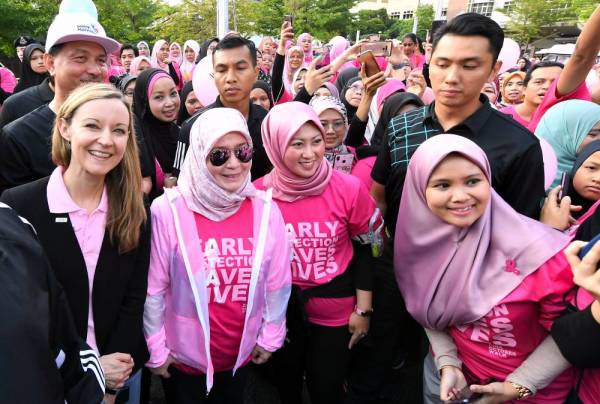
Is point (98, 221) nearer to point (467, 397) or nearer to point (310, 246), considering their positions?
point (310, 246)

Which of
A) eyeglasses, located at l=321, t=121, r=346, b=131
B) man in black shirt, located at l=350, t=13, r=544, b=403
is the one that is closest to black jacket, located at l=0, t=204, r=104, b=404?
man in black shirt, located at l=350, t=13, r=544, b=403

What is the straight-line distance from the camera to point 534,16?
33.0m

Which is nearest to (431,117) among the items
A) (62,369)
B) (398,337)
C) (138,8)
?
(398,337)

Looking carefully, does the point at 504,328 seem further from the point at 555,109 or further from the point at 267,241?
the point at 555,109

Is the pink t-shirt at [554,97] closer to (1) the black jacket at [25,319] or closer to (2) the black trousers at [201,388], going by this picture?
(2) the black trousers at [201,388]

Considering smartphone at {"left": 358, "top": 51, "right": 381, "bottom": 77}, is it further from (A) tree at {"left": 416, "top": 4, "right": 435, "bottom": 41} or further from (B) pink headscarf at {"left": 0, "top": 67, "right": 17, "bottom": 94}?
(A) tree at {"left": 416, "top": 4, "right": 435, "bottom": 41}

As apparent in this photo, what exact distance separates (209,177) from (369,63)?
1538mm

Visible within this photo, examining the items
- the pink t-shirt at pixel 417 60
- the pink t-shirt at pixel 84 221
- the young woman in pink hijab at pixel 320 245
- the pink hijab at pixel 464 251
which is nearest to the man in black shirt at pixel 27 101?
the pink t-shirt at pixel 84 221

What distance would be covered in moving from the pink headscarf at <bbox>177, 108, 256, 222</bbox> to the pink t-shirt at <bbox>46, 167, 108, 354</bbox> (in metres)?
0.40

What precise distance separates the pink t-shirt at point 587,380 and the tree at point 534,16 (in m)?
38.6

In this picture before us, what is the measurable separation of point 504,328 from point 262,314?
1116mm

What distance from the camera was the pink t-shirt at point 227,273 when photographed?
1.84 m

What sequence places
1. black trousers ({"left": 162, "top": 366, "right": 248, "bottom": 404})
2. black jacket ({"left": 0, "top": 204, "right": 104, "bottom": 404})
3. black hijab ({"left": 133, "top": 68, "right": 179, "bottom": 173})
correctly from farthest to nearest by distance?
black hijab ({"left": 133, "top": 68, "right": 179, "bottom": 173})
black trousers ({"left": 162, "top": 366, "right": 248, "bottom": 404})
black jacket ({"left": 0, "top": 204, "right": 104, "bottom": 404})

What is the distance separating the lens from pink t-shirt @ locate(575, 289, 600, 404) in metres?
1.41
